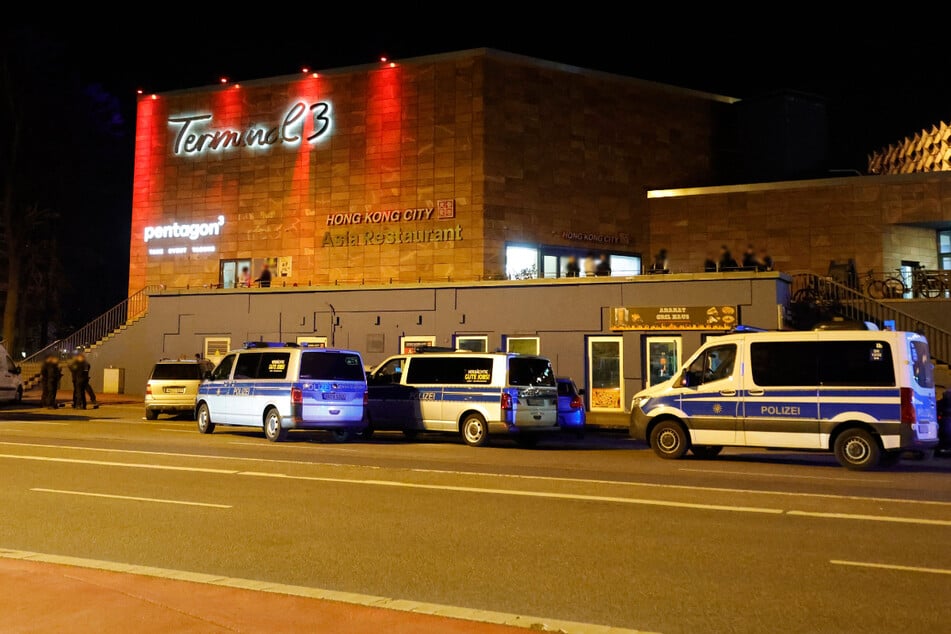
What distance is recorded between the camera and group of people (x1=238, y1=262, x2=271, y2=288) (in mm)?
33938

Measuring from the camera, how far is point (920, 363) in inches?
584

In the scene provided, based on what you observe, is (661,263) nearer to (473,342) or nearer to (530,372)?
(473,342)

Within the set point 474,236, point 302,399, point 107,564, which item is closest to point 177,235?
point 474,236

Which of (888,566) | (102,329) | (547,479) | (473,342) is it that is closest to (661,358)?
(473,342)

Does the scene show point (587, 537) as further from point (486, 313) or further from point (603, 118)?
point (603, 118)

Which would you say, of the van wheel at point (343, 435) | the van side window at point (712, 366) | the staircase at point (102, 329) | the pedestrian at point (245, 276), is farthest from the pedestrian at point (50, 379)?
the van side window at point (712, 366)

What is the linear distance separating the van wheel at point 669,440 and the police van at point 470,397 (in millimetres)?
3060

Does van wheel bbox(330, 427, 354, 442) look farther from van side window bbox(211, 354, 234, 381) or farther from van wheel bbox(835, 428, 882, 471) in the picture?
van wheel bbox(835, 428, 882, 471)

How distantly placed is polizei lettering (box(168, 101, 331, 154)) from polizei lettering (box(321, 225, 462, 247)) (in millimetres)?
4178

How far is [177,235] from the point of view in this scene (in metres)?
37.5

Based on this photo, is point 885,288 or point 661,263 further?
point 661,263

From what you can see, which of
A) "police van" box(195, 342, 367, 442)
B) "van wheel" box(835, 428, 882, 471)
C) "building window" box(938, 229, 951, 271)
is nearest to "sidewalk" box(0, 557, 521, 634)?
"van wheel" box(835, 428, 882, 471)

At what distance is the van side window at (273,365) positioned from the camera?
18.7 meters

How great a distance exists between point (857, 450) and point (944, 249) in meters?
20.1
